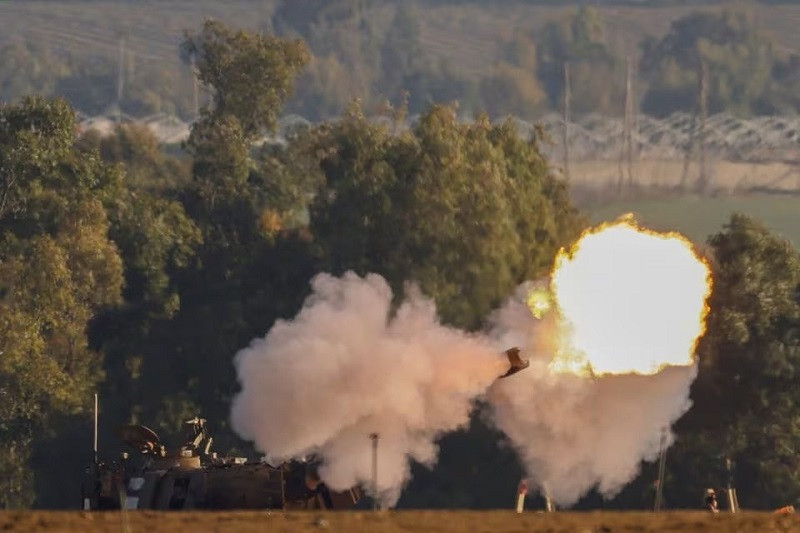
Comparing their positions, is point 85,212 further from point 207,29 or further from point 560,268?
point 560,268

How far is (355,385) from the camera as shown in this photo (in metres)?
63.7

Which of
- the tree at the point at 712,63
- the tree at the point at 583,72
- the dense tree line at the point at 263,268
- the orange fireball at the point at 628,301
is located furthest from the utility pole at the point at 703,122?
the orange fireball at the point at 628,301

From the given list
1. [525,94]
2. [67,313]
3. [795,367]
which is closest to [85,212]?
[67,313]

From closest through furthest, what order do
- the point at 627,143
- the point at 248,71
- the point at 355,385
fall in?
the point at 355,385, the point at 248,71, the point at 627,143

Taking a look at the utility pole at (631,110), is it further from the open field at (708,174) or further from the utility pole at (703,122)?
the utility pole at (703,122)

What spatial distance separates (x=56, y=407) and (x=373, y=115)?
23507 mm

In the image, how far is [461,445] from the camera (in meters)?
90.7

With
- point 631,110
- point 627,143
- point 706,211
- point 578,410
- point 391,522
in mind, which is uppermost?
point 631,110

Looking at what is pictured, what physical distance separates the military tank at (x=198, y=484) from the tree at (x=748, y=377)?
26.6 metres

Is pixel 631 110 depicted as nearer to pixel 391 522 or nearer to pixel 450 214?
pixel 450 214

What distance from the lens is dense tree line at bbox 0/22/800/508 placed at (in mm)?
89188

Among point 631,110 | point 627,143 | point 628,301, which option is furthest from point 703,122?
point 628,301

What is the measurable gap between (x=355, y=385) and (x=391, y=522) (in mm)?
13765

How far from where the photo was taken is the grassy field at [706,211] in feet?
333
